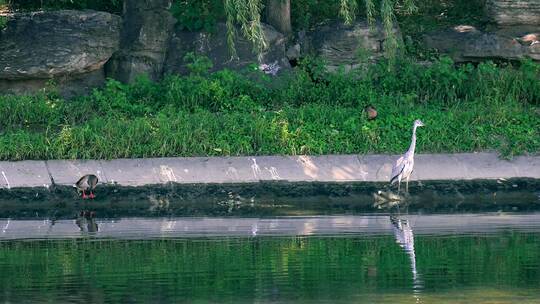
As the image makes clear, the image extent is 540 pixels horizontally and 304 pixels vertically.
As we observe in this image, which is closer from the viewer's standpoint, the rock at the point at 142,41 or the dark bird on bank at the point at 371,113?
the dark bird on bank at the point at 371,113

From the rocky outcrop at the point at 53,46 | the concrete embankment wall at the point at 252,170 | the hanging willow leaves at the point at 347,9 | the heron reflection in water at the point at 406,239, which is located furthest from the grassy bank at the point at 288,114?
the heron reflection in water at the point at 406,239

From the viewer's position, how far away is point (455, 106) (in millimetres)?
24953

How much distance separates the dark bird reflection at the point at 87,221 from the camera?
61.9ft

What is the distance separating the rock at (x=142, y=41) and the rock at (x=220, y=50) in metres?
0.25

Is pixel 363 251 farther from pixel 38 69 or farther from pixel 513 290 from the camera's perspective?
pixel 38 69

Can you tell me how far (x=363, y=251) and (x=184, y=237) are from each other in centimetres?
273

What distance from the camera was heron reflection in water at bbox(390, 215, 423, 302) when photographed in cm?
1335

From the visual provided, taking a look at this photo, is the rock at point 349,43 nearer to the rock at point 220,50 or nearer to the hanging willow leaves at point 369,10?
the rock at point 220,50

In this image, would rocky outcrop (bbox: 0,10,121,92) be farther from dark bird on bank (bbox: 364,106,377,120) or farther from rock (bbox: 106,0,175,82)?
dark bird on bank (bbox: 364,106,377,120)

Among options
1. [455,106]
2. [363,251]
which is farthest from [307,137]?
[363,251]

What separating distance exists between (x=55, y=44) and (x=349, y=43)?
5667mm

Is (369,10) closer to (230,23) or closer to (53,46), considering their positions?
(230,23)

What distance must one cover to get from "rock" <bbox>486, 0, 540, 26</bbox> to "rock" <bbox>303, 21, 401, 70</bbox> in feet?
6.37

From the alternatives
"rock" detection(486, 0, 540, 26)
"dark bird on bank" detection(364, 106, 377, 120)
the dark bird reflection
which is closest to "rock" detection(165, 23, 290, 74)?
"dark bird on bank" detection(364, 106, 377, 120)
